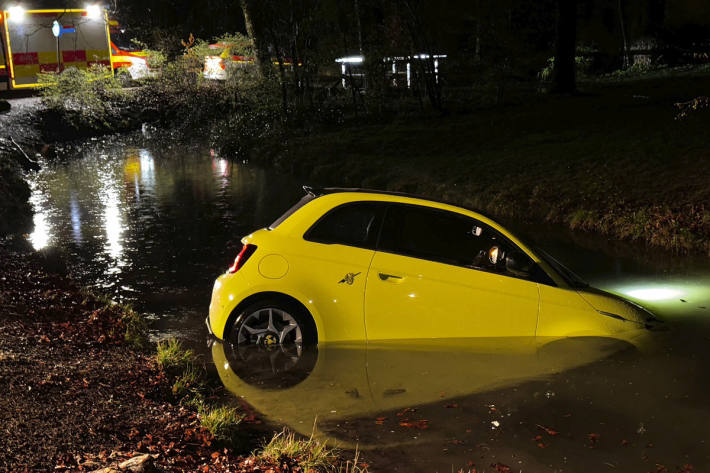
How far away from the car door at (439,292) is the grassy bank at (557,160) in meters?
5.91

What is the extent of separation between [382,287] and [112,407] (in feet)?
8.35

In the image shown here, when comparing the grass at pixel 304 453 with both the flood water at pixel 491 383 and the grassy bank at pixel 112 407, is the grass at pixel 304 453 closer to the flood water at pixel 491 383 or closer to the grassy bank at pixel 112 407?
the grassy bank at pixel 112 407

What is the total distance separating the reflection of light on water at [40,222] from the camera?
42.2ft

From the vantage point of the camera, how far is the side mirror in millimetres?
7176

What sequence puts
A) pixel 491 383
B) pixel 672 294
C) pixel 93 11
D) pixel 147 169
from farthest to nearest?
1. pixel 93 11
2. pixel 147 169
3. pixel 672 294
4. pixel 491 383

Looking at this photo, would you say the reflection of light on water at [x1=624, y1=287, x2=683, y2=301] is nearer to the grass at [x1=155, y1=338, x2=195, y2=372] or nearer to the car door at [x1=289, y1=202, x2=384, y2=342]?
the car door at [x1=289, y1=202, x2=384, y2=342]

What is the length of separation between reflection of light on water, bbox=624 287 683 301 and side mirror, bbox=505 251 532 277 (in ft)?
9.37

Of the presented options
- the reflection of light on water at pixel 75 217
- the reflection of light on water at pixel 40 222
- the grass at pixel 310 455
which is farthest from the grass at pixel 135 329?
the reflection of light on water at pixel 75 217

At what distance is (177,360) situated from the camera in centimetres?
688

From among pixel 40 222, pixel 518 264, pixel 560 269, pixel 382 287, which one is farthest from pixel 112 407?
pixel 40 222

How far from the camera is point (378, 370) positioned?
275 inches

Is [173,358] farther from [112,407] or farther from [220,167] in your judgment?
[220,167]

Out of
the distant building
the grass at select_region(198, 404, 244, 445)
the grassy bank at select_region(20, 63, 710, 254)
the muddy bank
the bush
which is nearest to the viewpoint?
the muddy bank

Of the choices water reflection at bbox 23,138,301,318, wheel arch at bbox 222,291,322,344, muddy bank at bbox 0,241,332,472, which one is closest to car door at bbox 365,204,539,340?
wheel arch at bbox 222,291,322,344
